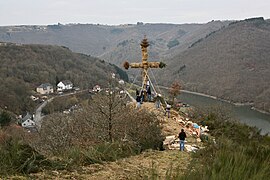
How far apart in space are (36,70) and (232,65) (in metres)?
63.2

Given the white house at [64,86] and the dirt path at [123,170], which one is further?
the white house at [64,86]

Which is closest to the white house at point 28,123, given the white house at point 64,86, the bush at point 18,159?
the white house at point 64,86

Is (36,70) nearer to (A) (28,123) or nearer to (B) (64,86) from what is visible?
(B) (64,86)

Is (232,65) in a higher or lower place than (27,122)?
higher

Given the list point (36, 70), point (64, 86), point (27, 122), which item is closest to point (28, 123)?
point (27, 122)

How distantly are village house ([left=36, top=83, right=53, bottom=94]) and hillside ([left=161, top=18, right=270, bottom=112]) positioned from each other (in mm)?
40726

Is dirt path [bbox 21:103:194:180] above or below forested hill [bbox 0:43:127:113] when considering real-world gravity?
above

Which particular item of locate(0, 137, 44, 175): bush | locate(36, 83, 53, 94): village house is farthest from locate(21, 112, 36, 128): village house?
locate(0, 137, 44, 175): bush

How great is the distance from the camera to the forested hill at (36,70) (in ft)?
205

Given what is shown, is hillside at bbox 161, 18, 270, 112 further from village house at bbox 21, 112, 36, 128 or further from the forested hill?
village house at bbox 21, 112, 36, 128

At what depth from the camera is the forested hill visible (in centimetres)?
6262

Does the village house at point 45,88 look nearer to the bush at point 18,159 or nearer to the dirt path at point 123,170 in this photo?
the dirt path at point 123,170

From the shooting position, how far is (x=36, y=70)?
83.4 metres

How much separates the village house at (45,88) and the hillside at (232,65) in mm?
40726
